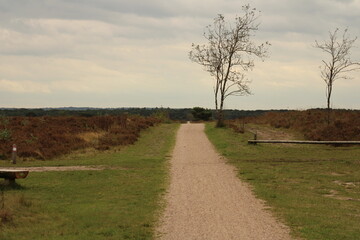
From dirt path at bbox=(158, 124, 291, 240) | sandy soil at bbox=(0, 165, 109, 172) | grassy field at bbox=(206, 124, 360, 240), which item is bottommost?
sandy soil at bbox=(0, 165, 109, 172)

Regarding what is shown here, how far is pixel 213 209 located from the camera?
429 inches

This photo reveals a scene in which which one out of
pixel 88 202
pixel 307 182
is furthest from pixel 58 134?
pixel 307 182

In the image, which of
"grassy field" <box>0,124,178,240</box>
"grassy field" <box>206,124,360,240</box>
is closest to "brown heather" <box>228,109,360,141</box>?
"grassy field" <box>206,124,360,240</box>

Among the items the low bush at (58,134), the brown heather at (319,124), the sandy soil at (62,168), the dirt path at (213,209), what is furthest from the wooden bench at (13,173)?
the brown heather at (319,124)

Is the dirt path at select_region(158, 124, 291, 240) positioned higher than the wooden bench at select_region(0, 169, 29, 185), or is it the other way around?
the wooden bench at select_region(0, 169, 29, 185)

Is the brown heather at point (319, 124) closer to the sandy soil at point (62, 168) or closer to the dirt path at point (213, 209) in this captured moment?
the dirt path at point (213, 209)

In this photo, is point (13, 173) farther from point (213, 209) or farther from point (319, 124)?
point (319, 124)

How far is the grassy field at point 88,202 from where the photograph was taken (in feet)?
29.2

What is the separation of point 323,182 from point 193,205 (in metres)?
6.18

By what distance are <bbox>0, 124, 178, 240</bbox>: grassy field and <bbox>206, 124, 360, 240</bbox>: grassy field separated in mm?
3179

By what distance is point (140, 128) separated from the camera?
3662 cm

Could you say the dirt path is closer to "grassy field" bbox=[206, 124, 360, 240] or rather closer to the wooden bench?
"grassy field" bbox=[206, 124, 360, 240]

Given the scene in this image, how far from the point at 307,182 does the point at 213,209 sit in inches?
229

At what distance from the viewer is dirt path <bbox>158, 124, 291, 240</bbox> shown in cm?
866
